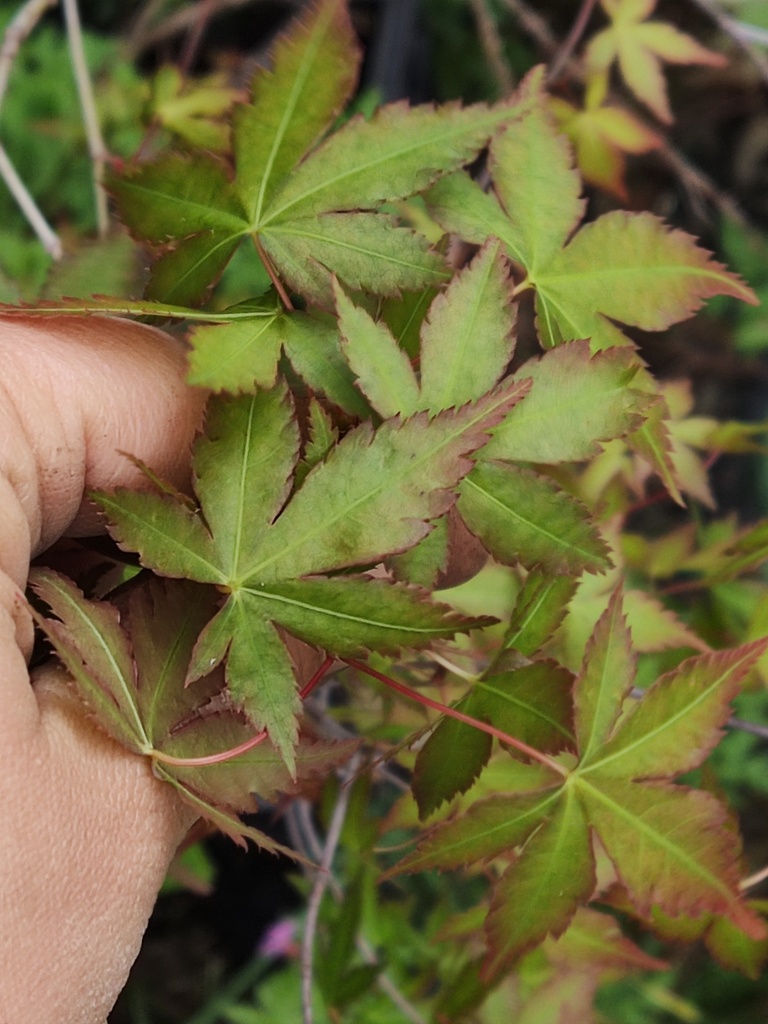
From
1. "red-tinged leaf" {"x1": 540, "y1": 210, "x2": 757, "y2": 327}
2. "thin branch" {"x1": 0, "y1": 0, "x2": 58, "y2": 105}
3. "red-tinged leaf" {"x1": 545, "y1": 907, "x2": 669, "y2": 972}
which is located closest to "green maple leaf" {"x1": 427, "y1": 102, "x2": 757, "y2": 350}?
"red-tinged leaf" {"x1": 540, "y1": 210, "x2": 757, "y2": 327}

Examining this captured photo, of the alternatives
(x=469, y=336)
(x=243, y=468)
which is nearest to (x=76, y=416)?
(x=243, y=468)

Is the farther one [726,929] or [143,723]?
[726,929]

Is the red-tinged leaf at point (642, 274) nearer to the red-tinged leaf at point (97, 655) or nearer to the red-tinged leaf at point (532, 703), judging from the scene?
the red-tinged leaf at point (532, 703)

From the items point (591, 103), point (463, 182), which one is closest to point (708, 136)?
point (591, 103)

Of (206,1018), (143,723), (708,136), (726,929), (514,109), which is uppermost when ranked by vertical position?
(514,109)

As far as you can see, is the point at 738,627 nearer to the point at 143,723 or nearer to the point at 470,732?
the point at 470,732

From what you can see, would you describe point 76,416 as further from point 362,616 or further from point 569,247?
point 569,247
